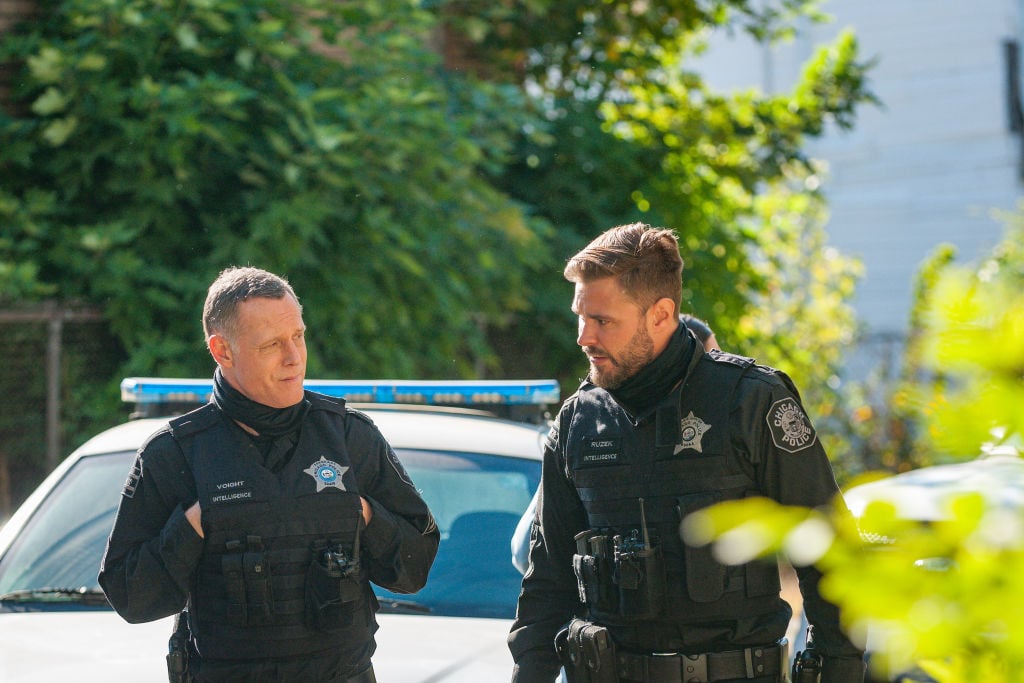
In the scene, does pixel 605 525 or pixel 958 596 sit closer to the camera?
pixel 958 596

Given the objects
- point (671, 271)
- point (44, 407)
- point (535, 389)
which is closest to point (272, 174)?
point (44, 407)

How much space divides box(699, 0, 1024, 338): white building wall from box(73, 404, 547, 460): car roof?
16136 millimetres

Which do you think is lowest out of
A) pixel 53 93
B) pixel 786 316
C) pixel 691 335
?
pixel 786 316

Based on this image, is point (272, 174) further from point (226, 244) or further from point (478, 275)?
point (478, 275)

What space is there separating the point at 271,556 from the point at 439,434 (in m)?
1.19

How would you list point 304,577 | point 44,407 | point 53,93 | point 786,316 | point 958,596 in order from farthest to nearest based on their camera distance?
Answer: point 786,316, point 44,407, point 53,93, point 304,577, point 958,596

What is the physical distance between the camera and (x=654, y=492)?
2.74 metres

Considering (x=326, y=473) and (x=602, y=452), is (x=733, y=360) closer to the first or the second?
(x=602, y=452)

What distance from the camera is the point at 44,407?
735 centimetres

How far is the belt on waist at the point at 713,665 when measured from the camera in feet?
8.66

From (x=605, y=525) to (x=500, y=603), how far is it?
32.6 inches

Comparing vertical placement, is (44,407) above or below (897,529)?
below

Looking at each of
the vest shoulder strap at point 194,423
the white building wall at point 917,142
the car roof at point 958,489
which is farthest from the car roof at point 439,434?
the white building wall at point 917,142

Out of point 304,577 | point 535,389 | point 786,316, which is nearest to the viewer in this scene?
point 304,577
